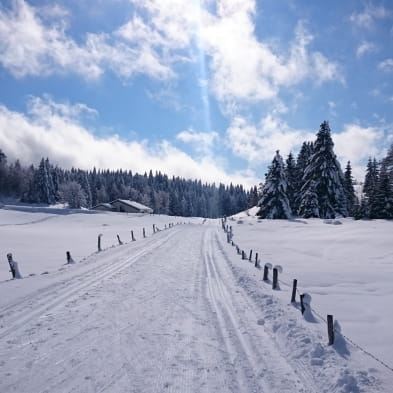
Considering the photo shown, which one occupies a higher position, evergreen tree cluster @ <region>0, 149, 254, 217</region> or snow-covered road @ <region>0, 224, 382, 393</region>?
evergreen tree cluster @ <region>0, 149, 254, 217</region>

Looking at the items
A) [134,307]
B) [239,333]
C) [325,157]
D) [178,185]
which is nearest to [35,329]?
[134,307]

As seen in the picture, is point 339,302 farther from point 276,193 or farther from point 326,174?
point 276,193

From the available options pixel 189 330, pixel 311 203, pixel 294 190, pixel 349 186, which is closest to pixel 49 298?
pixel 189 330

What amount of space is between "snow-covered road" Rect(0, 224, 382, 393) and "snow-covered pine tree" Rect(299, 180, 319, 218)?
105 feet

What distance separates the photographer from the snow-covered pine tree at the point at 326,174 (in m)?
37.4

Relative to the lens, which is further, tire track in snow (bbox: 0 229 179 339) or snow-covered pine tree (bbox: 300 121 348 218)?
snow-covered pine tree (bbox: 300 121 348 218)

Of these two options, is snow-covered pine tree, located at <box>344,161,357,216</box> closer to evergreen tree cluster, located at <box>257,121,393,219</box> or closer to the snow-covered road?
evergreen tree cluster, located at <box>257,121,393,219</box>

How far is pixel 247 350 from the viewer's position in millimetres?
5496

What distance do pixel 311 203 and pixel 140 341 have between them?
37761mm

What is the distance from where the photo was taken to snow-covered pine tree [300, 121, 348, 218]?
37.4m

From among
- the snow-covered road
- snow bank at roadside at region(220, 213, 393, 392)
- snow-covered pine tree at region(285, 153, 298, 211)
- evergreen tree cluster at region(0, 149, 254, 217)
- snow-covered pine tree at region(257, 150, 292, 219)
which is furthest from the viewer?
evergreen tree cluster at region(0, 149, 254, 217)

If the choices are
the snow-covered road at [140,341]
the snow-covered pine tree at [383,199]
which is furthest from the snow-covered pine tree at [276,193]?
the snow-covered road at [140,341]

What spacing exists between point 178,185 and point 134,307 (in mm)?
140878

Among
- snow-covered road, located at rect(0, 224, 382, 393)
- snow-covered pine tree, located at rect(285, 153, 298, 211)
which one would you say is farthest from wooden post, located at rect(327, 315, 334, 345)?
snow-covered pine tree, located at rect(285, 153, 298, 211)
